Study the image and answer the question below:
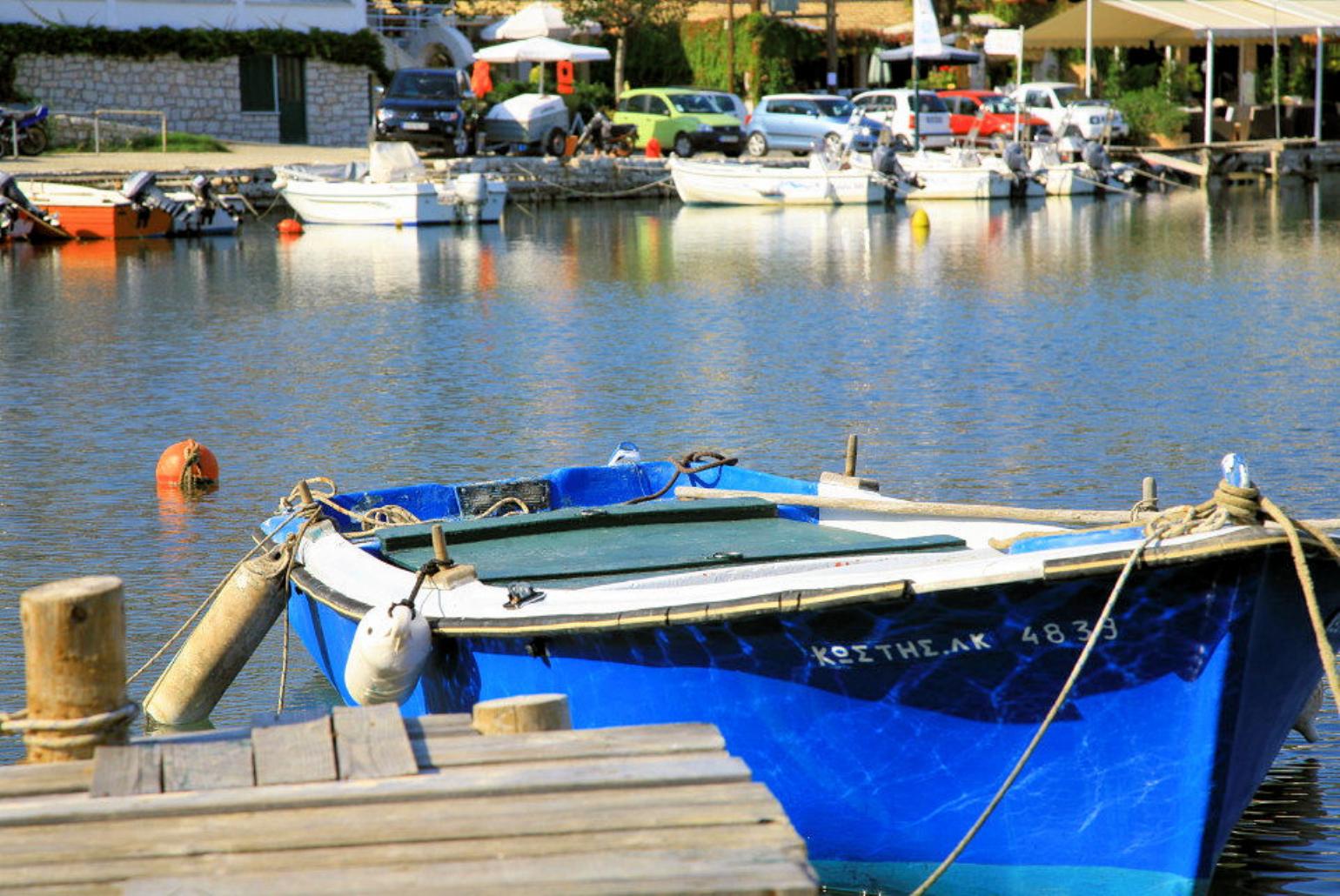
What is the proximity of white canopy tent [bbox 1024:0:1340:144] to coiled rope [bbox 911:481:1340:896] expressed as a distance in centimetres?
4544

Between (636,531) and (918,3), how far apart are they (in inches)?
1406

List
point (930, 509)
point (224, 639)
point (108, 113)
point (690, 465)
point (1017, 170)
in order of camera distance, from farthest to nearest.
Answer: point (108, 113), point (1017, 170), point (690, 465), point (224, 639), point (930, 509)

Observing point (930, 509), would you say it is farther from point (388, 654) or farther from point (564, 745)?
point (564, 745)

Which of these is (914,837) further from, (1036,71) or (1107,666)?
(1036,71)

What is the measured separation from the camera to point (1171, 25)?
1989 inches

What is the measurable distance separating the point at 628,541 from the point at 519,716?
2776 mm

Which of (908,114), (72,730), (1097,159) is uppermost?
(908,114)

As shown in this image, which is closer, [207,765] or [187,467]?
[207,765]

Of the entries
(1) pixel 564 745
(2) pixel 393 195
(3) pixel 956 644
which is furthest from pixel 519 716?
(2) pixel 393 195

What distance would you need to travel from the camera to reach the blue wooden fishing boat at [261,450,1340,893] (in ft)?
19.0

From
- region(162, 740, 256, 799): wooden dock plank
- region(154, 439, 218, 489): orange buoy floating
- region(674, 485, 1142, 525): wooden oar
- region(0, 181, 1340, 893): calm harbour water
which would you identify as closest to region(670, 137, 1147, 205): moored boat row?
region(0, 181, 1340, 893): calm harbour water

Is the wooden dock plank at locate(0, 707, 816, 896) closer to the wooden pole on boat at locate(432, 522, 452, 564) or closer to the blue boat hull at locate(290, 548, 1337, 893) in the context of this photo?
the blue boat hull at locate(290, 548, 1337, 893)

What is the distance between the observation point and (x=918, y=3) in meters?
42.1

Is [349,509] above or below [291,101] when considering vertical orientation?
below
